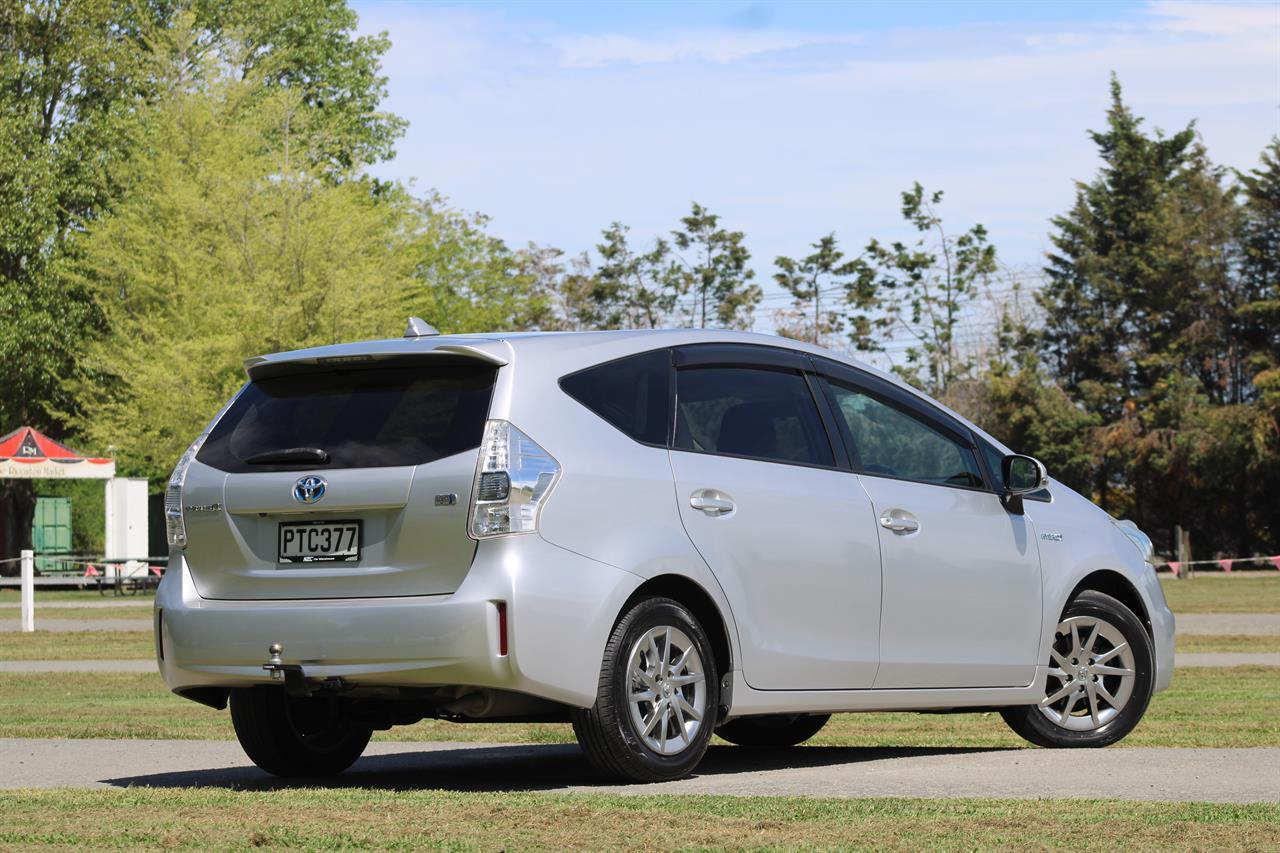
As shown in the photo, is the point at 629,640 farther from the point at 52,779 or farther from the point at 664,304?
the point at 664,304

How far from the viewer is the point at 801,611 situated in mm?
8414

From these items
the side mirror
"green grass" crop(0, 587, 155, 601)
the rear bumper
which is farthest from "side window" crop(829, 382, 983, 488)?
"green grass" crop(0, 587, 155, 601)

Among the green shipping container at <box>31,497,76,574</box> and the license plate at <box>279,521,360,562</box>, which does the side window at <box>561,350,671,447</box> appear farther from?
the green shipping container at <box>31,497,76,574</box>

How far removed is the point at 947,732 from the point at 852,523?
3.08m

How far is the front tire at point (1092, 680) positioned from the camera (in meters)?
9.68

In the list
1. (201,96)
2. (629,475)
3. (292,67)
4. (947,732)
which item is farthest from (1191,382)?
(629,475)

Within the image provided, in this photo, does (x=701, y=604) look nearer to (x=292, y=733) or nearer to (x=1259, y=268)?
(x=292, y=733)

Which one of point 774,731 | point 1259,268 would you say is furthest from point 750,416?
point 1259,268

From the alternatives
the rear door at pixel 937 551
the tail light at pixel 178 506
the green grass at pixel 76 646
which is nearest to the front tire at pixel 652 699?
the rear door at pixel 937 551

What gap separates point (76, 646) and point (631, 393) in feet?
52.4

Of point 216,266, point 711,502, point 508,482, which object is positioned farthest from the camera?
point 216,266

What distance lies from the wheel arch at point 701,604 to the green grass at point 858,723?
2256mm

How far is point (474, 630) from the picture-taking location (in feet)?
23.9

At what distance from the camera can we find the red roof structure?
3866 cm
